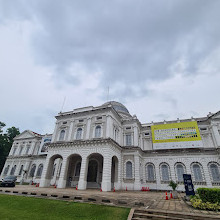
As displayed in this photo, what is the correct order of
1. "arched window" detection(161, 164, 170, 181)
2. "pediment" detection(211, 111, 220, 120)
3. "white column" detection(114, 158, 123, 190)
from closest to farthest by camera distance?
1. "white column" detection(114, 158, 123, 190)
2. "arched window" detection(161, 164, 170, 181)
3. "pediment" detection(211, 111, 220, 120)

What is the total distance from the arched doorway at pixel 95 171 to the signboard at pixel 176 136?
9.86 m

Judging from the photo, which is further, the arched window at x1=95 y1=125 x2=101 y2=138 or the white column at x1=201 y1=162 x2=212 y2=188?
the arched window at x1=95 y1=125 x2=101 y2=138

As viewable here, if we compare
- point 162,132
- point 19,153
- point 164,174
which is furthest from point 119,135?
point 19,153

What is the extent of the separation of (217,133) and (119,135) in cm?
1547

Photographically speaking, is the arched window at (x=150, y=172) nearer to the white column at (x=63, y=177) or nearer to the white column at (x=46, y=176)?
the white column at (x=63, y=177)

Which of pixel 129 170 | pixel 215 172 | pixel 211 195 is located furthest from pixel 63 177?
pixel 215 172

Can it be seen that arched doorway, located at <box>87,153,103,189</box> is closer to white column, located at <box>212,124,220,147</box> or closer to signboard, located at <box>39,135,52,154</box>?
signboard, located at <box>39,135,52,154</box>

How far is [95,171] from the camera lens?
23438 mm

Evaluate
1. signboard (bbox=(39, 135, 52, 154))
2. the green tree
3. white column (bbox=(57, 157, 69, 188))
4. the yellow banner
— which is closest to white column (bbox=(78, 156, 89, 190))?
white column (bbox=(57, 157, 69, 188))

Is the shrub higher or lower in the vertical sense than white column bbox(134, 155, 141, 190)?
lower

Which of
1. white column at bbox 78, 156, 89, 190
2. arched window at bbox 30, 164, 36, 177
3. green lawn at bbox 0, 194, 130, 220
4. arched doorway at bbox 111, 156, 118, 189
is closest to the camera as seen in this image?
green lawn at bbox 0, 194, 130, 220

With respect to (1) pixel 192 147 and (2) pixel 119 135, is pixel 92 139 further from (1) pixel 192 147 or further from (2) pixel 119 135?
(1) pixel 192 147

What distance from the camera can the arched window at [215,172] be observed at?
21359 mm

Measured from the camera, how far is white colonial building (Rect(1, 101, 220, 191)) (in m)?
21.0
